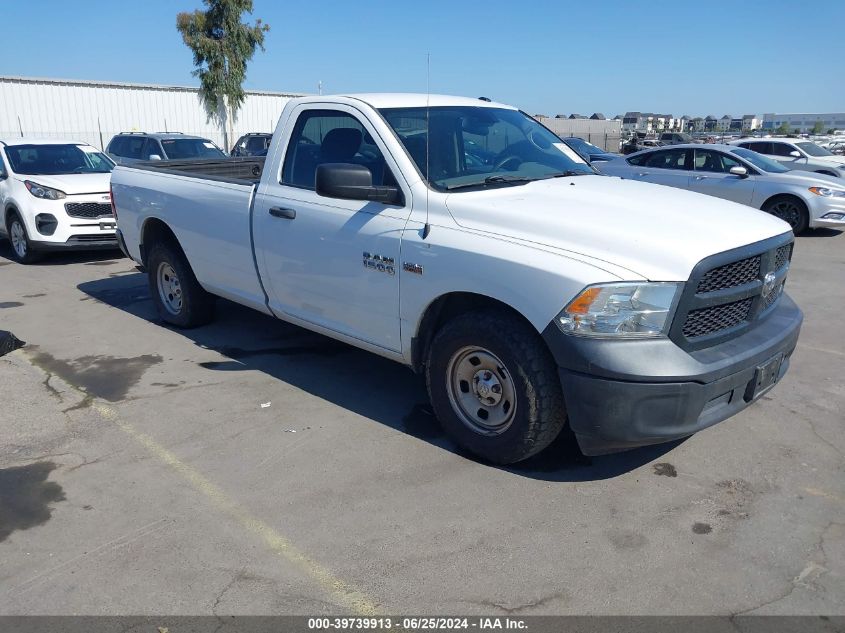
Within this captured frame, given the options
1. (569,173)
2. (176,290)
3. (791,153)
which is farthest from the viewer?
(791,153)

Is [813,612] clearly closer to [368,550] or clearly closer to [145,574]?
[368,550]

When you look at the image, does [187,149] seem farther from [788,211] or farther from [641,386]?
[641,386]

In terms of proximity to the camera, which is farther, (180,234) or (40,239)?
(40,239)

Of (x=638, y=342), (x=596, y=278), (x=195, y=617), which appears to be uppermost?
(x=596, y=278)

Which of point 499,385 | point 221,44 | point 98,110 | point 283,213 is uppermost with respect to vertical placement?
point 221,44

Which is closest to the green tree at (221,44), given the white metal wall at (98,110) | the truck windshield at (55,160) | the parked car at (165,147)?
the white metal wall at (98,110)

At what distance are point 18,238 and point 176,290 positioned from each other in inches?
205

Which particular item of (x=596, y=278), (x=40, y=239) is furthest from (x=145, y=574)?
(x=40, y=239)

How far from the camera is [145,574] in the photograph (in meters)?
3.19

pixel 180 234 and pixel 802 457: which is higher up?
pixel 180 234

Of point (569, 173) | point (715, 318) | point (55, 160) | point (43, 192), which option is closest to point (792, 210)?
point (569, 173)

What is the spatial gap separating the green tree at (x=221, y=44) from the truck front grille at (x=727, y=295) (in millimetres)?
32279

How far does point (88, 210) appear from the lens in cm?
1027

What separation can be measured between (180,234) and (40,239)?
→ 4.95 m
